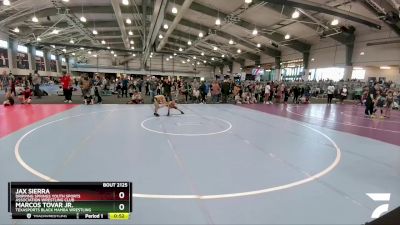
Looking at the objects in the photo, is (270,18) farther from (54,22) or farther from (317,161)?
(54,22)

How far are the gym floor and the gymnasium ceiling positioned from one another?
370 inches

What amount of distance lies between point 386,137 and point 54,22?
29.9m

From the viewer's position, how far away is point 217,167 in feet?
16.7

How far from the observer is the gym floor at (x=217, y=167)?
11.4 ft

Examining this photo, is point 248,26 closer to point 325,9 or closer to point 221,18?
point 221,18

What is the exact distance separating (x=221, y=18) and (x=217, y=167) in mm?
19879

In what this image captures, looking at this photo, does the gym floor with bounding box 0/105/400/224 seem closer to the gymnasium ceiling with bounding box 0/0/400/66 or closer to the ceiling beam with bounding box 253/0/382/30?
the ceiling beam with bounding box 253/0/382/30
